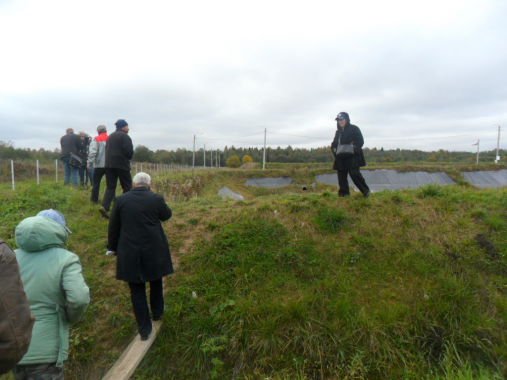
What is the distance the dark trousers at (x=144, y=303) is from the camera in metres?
3.02

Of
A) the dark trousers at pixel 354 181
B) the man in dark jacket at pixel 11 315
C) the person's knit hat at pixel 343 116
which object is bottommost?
the man in dark jacket at pixel 11 315

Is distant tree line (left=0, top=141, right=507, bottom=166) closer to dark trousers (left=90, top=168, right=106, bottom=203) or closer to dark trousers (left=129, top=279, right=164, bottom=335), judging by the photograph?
dark trousers (left=90, top=168, right=106, bottom=203)

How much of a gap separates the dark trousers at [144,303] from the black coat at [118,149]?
296 centimetres

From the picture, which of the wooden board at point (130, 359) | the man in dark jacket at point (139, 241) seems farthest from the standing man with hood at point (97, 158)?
the wooden board at point (130, 359)

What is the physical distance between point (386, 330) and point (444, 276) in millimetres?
1290

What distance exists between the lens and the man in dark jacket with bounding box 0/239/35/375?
1.31m

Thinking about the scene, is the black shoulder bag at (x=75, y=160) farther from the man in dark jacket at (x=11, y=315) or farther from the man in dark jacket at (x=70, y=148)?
the man in dark jacket at (x=11, y=315)

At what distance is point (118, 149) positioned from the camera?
17.6 ft

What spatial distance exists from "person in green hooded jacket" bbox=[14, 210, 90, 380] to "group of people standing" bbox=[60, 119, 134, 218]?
11.0 ft

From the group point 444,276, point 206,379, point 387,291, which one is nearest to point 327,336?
point 387,291

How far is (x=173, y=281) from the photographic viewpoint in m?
4.17

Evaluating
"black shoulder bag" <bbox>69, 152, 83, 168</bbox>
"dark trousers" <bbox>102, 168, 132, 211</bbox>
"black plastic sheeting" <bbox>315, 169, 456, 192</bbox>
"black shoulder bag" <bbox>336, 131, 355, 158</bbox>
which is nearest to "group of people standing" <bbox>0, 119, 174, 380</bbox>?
"dark trousers" <bbox>102, 168, 132, 211</bbox>

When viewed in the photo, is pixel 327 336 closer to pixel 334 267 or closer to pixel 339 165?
pixel 334 267

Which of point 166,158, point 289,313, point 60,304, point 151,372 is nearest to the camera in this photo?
point 60,304
